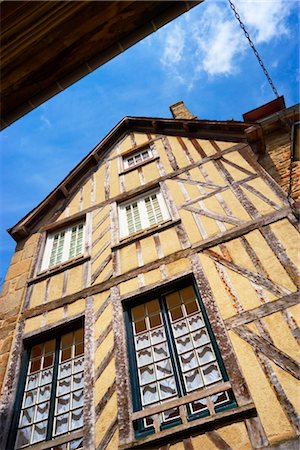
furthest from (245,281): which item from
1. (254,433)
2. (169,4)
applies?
(169,4)

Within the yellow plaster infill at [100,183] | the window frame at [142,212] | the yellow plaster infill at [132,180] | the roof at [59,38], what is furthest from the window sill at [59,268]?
the roof at [59,38]

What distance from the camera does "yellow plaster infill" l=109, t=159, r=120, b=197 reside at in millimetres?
8266

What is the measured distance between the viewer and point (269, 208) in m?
5.47

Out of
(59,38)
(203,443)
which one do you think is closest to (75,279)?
(203,443)

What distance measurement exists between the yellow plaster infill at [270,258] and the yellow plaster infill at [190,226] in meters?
0.87

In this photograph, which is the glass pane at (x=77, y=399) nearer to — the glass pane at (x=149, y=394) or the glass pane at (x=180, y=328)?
the glass pane at (x=149, y=394)

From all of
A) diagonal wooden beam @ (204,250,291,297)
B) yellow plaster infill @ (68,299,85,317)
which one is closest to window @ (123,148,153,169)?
yellow plaster infill @ (68,299,85,317)

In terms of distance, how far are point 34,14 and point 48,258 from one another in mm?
6111

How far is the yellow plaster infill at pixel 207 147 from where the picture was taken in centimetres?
760

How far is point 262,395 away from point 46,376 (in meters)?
3.25

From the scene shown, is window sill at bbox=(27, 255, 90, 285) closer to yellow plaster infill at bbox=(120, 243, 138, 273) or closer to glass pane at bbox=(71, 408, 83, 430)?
yellow plaster infill at bbox=(120, 243, 138, 273)

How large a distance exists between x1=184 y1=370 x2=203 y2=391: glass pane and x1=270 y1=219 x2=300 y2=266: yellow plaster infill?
1.94 m

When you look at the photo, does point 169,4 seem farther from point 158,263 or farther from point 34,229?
point 34,229

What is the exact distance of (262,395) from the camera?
3.54 meters
